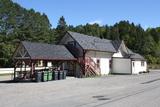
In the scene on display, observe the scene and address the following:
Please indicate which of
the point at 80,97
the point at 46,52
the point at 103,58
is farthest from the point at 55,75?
the point at 80,97

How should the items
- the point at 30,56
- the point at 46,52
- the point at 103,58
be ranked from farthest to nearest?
the point at 103,58
the point at 46,52
the point at 30,56

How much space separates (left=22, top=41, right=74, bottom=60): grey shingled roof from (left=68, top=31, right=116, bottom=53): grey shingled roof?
3.89 metres

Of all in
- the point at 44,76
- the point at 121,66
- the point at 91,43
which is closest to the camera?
the point at 44,76

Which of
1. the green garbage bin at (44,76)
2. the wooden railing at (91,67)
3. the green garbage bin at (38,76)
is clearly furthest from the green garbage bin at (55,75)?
the wooden railing at (91,67)

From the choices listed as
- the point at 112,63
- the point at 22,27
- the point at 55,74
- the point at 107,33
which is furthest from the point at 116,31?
the point at 55,74

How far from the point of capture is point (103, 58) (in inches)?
1984

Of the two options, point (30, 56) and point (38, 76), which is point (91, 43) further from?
point (38, 76)

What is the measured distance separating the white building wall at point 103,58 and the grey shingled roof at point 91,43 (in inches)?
27.8

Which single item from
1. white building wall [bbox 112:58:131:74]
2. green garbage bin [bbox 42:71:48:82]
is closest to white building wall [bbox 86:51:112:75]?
white building wall [bbox 112:58:131:74]

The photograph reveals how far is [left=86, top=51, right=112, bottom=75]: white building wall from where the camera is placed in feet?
155

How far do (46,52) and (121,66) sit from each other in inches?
797

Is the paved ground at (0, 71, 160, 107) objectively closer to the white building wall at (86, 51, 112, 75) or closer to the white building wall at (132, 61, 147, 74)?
the white building wall at (86, 51, 112, 75)

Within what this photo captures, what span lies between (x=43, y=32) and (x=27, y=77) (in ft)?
150

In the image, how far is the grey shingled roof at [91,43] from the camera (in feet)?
153
